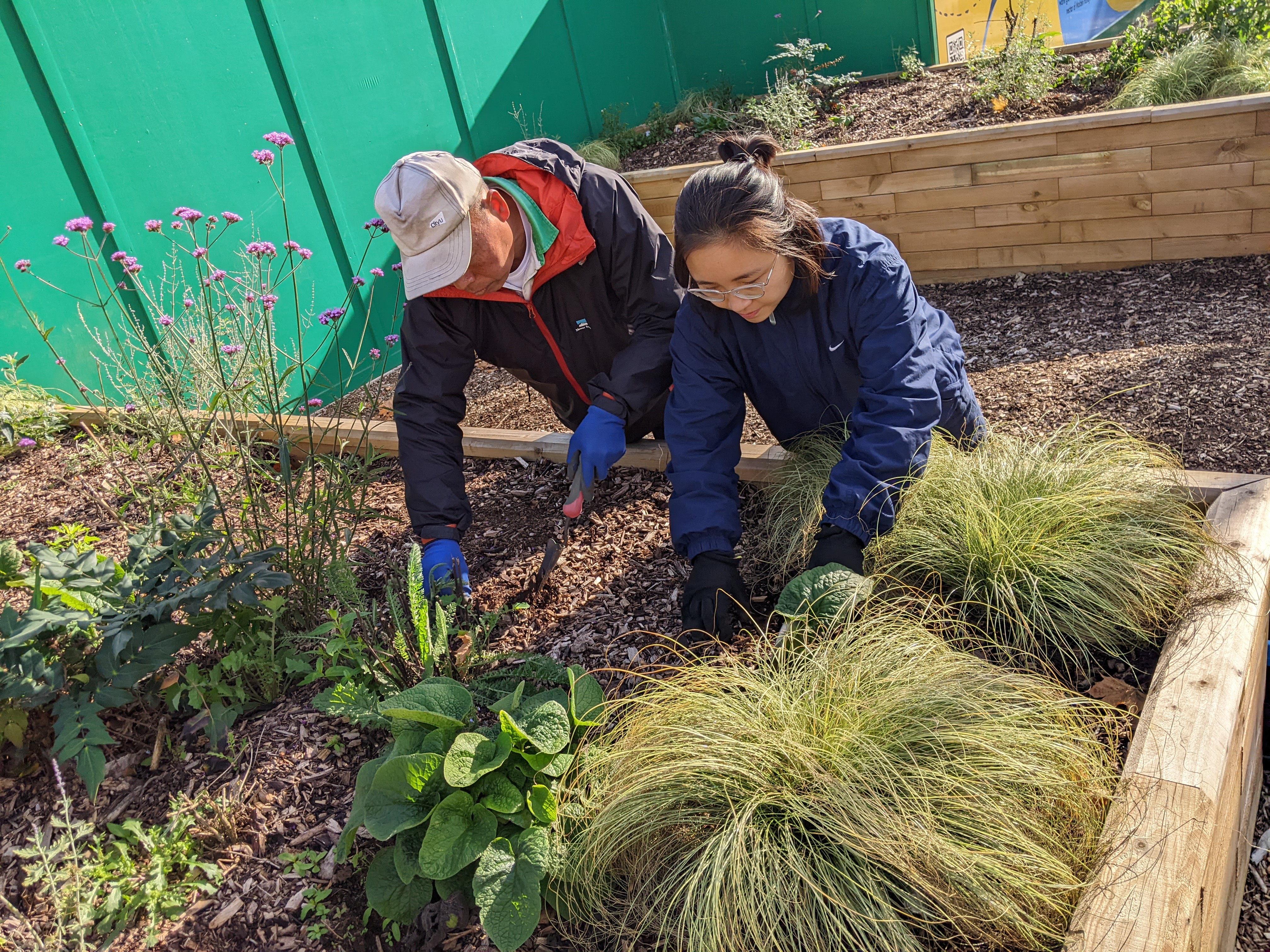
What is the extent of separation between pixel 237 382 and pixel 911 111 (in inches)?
204

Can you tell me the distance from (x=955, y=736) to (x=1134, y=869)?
0.92 ft

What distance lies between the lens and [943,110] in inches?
222

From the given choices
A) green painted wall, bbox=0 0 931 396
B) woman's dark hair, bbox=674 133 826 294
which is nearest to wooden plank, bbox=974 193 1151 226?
woman's dark hair, bbox=674 133 826 294

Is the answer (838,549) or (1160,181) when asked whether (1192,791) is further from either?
(1160,181)

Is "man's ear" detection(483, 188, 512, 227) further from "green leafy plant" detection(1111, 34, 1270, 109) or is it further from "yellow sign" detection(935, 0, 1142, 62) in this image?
"yellow sign" detection(935, 0, 1142, 62)

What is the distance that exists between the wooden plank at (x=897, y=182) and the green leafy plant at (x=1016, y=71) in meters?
1.32

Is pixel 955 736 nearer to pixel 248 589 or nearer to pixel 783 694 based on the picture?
pixel 783 694

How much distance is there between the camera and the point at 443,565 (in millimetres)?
2223

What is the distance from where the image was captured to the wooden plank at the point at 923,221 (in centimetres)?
452

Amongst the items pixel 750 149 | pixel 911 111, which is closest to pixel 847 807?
pixel 750 149

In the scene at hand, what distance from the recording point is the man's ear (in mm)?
2283

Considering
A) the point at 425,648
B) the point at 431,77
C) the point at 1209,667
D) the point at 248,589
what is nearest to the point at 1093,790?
the point at 1209,667

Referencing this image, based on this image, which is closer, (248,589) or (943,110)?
(248,589)

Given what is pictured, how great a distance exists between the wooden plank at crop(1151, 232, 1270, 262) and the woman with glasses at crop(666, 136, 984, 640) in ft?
8.73
